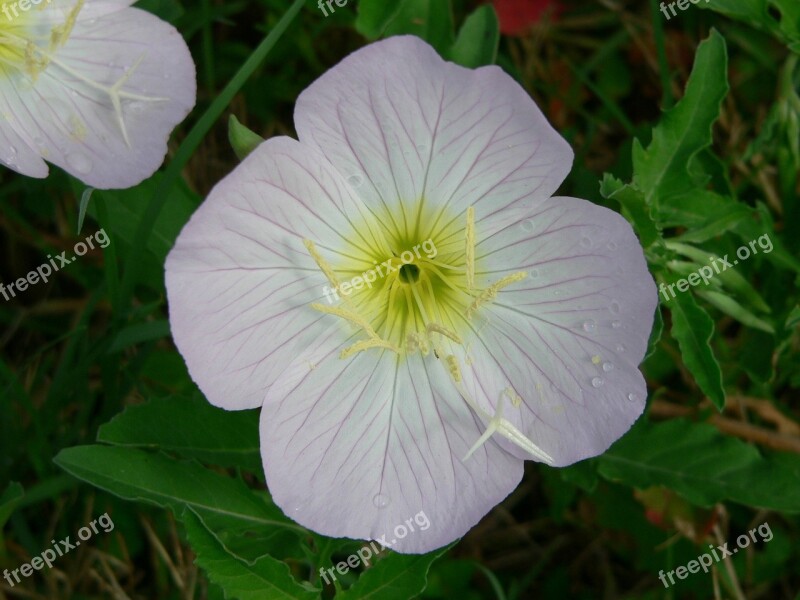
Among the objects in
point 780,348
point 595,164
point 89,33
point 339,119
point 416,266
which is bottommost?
point 780,348

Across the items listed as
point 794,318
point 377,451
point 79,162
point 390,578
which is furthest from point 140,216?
point 794,318

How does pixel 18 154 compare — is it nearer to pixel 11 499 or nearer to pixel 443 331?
pixel 11 499

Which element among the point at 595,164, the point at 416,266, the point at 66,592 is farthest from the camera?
the point at 595,164

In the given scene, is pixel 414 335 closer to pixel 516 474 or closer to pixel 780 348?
pixel 516 474

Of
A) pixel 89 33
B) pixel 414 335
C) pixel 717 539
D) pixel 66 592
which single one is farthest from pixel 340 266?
pixel 717 539

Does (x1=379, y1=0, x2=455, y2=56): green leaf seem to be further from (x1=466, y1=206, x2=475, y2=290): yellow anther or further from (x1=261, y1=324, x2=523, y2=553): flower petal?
(x1=261, y1=324, x2=523, y2=553): flower petal
